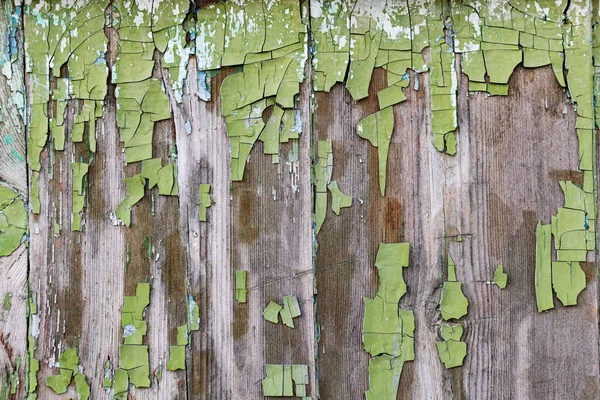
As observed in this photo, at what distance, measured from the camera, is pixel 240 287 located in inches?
37.9

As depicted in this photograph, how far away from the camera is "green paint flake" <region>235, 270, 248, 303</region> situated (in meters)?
0.96

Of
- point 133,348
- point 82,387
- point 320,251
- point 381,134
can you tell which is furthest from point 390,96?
point 82,387

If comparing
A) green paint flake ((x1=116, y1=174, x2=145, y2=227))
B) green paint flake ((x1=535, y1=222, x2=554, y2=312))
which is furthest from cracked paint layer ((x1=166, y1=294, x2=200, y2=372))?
green paint flake ((x1=535, y1=222, x2=554, y2=312))

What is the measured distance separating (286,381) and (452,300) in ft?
1.17

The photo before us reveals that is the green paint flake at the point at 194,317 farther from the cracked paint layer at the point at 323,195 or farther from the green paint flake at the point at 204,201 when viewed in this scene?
the cracked paint layer at the point at 323,195

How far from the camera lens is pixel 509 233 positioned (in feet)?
3.10

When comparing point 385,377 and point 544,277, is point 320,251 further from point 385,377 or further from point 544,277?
point 544,277

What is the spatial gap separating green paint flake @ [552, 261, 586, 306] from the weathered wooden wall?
0.07 feet

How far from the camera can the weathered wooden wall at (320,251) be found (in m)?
0.94

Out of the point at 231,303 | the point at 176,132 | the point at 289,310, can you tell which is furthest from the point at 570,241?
the point at 176,132

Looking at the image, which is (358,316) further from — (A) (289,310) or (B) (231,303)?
(B) (231,303)

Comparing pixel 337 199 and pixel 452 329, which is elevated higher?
pixel 337 199

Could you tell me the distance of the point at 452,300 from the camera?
939mm

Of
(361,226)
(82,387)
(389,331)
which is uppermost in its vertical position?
(361,226)
